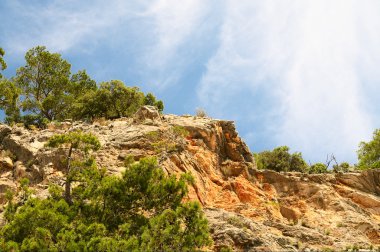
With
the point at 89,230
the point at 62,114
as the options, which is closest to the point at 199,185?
the point at 89,230

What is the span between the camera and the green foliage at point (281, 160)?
44.4 m

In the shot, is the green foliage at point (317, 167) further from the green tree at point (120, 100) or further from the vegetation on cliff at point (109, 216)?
the vegetation on cliff at point (109, 216)

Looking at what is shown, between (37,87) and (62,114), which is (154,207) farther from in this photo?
(37,87)

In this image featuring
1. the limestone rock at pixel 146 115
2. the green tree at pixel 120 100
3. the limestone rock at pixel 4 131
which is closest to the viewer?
the limestone rock at pixel 4 131

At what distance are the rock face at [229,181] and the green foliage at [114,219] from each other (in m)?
3.11

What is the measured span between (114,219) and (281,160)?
82.5 feet

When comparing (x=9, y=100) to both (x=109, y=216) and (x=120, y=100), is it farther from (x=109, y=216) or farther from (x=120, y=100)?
(x=109, y=216)

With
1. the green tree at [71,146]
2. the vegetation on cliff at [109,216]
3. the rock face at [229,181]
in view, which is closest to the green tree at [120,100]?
the rock face at [229,181]

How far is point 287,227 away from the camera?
27.6 meters

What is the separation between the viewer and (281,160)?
1778 inches

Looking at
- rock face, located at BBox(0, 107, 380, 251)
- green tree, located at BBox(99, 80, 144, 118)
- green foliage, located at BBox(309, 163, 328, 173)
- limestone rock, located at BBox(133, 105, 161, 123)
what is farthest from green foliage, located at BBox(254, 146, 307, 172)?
green tree, located at BBox(99, 80, 144, 118)

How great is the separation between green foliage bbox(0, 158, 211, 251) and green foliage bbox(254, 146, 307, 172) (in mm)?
21296

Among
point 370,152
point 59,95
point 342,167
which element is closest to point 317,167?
point 342,167

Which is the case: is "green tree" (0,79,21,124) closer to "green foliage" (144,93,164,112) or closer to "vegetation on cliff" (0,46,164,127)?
"vegetation on cliff" (0,46,164,127)
